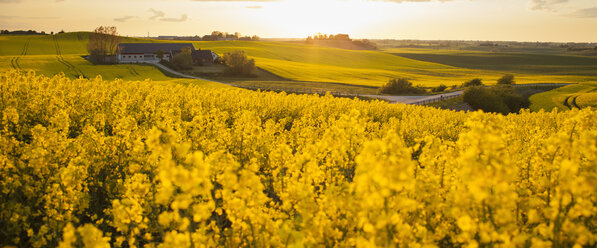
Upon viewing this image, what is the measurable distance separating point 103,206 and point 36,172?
4.72 ft

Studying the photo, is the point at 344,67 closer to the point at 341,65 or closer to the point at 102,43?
the point at 341,65

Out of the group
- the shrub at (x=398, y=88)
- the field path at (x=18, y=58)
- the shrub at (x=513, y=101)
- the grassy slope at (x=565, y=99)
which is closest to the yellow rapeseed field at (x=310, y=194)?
the grassy slope at (x=565, y=99)

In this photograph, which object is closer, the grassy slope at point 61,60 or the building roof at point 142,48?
the grassy slope at point 61,60

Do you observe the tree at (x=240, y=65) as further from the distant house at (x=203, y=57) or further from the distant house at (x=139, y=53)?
the distant house at (x=139, y=53)

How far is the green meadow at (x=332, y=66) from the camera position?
5428 cm

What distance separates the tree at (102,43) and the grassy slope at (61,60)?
2920mm

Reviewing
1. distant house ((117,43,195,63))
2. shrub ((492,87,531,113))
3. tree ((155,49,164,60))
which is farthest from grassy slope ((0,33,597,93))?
shrub ((492,87,531,113))

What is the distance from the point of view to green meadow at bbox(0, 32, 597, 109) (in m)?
54.3

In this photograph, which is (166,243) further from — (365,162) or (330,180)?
(330,180)

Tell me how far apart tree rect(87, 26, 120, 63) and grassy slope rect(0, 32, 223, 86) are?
2920mm

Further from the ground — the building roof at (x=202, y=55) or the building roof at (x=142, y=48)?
the building roof at (x=142, y=48)

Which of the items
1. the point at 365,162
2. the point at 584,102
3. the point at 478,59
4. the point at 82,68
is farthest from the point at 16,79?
the point at 478,59

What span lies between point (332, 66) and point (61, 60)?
204 ft

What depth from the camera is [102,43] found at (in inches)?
2990
